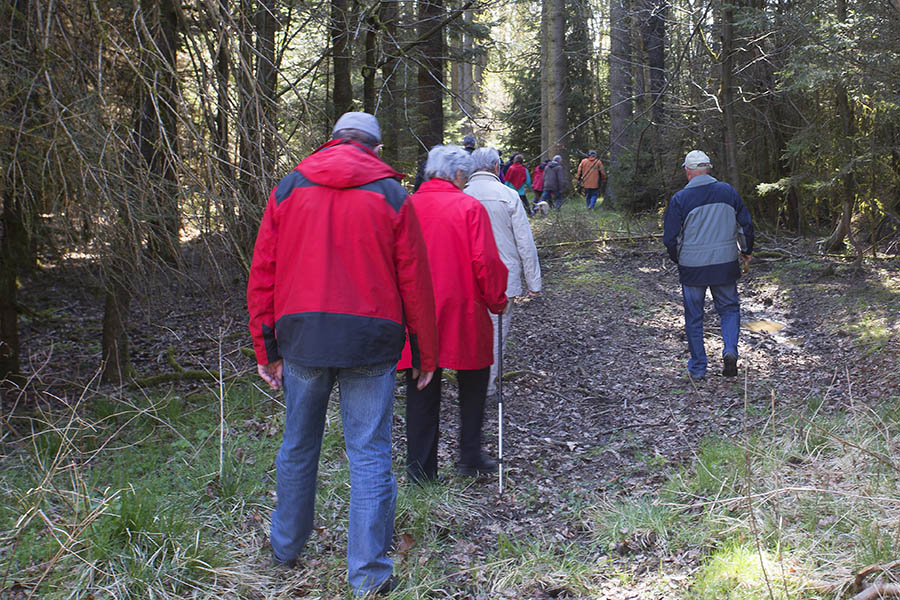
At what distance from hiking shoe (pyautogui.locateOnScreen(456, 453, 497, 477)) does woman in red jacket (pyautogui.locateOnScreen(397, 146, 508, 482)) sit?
300mm

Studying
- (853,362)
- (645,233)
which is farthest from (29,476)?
(645,233)

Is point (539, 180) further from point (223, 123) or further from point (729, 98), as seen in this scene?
point (223, 123)

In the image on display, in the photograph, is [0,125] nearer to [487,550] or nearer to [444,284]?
[444,284]

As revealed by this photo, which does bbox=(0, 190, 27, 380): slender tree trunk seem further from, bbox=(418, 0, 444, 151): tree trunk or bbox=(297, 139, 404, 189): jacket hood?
bbox=(418, 0, 444, 151): tree trunk

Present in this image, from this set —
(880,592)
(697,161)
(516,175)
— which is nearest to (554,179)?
(516,175)

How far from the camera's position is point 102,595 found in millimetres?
3262

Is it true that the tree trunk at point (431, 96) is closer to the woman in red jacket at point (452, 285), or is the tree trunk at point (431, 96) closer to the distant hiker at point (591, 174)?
the woman in red jacket at point (452, 285)

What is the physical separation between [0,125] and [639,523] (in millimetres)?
4356

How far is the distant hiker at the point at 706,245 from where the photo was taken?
7191 millimetres

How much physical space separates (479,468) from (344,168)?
101 inches

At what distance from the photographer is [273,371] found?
3.57 metres

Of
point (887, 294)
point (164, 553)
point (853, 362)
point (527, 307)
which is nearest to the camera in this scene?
point (164, 553)

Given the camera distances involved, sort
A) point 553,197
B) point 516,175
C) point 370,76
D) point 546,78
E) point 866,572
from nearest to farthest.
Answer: point 866,572 < point 370,76 < point 516,175 < point 546,78 < point 553,197

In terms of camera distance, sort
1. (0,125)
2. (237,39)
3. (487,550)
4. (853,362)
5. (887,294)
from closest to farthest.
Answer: (487,550) < (0,125) < (237,39) < (853,362) < (887,294)
